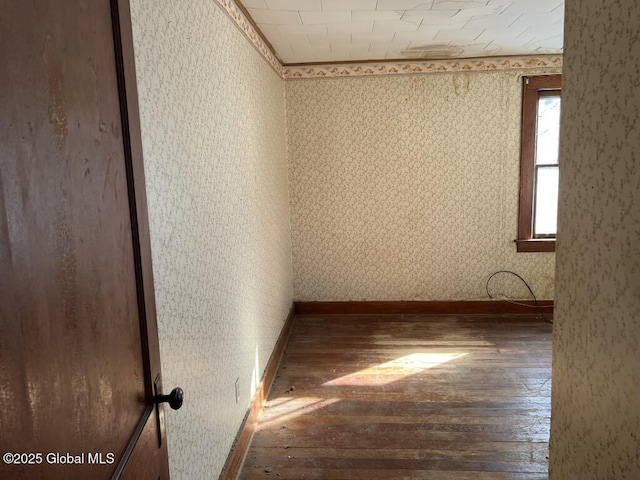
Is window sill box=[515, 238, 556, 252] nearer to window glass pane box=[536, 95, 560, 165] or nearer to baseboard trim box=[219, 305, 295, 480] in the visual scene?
window glass pane box=[536, 95, 560, 165]

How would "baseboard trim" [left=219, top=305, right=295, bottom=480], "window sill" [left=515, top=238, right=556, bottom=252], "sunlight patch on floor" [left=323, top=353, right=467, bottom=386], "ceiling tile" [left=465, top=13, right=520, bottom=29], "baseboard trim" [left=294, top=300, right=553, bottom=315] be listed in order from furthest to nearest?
"baseboard trim" [left=294, top=300, right=553, bottom=315] < "window sill" [left=515, top=238, right=556, bottom=252] < "sunlight patch on floor" [left=323, top=353, right=467, bottom=386] < "ceiling tile" [left=465, top=13, right=520, bottom=29] < "baseboard trim" [left=219, top=305, right=295, bottom=480]

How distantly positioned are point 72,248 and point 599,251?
3.25 feet

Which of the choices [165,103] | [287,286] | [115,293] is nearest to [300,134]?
[287,286]

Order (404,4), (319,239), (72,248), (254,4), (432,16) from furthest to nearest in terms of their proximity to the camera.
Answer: (319,239) < (432,16) < (404,4) < (254,4) < (72,248)

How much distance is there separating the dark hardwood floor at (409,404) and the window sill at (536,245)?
715 millimetres

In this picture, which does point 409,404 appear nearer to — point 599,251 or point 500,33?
point 599,251

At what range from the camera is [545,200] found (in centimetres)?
425

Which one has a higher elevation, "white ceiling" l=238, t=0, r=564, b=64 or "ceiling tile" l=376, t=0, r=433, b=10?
"white ceiling" l=238, t=0, r=564, b=64

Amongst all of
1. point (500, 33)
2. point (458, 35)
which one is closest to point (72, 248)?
point (458, 35)

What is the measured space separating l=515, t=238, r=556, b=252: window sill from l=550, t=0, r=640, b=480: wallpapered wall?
3413mm

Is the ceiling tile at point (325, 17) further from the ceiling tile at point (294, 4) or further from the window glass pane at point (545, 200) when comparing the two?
the window glass pane at point (545, 200)

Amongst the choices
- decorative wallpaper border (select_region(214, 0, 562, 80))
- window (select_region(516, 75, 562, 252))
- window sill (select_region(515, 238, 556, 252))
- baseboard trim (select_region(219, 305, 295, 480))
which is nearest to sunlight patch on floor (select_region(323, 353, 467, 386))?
baseboard trim (select_region(219, 305, 295, 480))

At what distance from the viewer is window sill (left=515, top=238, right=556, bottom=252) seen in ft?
13.9

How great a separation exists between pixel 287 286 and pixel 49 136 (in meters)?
3.62
